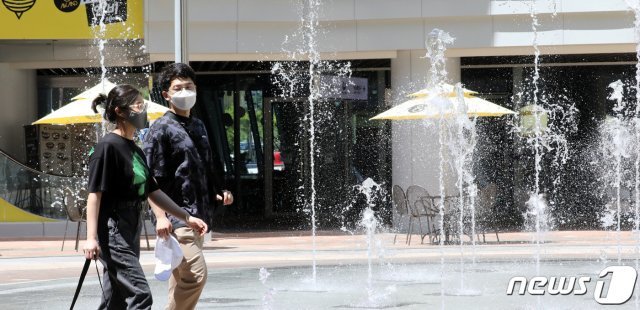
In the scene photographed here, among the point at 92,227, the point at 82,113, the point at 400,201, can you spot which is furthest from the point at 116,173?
the point at 400,201

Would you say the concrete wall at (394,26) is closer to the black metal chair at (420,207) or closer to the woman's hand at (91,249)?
the black metal chair at (420,207)

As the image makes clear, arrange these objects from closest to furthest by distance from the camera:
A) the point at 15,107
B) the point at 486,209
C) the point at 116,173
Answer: the point at 116,173, the point at 486,209, the point at 15,107

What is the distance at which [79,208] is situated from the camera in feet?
59.0

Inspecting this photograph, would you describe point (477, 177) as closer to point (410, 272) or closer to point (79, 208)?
point (79, 208)

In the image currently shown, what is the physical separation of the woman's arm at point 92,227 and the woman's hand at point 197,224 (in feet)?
2.06

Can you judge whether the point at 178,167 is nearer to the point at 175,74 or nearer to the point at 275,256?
the point at 175,74

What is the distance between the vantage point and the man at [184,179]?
7055mm

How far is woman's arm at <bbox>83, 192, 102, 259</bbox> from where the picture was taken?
20.9 ft

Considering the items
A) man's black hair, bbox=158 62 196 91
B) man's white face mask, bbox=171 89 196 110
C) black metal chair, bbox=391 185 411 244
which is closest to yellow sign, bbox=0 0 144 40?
black metal chair, bbox=391 185 411 244

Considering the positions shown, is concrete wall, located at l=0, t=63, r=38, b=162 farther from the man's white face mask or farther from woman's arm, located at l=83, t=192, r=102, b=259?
woman's arm, located at l=83, t=192, r=102, b=259

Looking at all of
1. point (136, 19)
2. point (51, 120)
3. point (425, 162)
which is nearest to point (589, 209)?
point (425, 162)

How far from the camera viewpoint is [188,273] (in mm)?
7047

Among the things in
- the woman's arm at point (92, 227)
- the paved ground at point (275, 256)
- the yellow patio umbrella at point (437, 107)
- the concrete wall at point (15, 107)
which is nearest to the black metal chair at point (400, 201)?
the paved ground at point (275, 256)

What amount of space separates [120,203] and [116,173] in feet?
0.54
